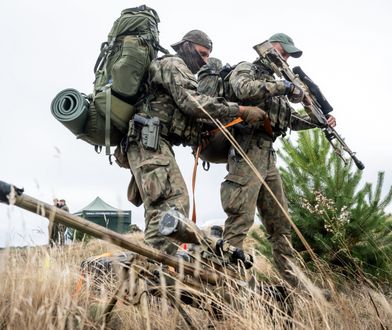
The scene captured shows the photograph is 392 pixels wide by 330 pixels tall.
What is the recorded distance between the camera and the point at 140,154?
354 centimetres

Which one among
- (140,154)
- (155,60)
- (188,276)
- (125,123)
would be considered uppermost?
(155,60)

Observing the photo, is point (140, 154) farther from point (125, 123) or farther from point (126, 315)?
point (126, 315)

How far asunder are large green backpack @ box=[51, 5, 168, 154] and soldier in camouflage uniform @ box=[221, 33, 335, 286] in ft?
3.06

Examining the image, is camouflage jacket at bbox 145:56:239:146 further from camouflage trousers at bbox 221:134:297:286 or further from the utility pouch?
camouflage trousers at bbox 221:134:297:286

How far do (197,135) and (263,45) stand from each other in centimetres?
129

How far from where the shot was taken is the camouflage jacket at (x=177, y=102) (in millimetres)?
3469

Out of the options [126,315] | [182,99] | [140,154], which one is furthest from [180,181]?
[126,315]

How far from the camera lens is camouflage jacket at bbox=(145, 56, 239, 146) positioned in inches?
137

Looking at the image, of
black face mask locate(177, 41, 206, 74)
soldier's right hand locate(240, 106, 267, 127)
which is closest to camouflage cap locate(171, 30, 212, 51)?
black face mask locate(177, 41, 206, 74)

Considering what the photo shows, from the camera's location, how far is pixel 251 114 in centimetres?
399

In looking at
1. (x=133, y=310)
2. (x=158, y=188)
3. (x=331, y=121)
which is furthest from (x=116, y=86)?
(x=331, y=121)

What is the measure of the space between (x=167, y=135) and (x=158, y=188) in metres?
0.49

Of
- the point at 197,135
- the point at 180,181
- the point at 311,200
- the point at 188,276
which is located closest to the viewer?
the point at 188,276

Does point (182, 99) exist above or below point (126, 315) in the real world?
above
